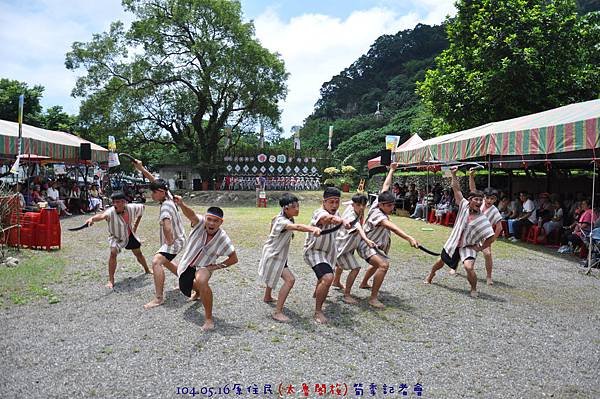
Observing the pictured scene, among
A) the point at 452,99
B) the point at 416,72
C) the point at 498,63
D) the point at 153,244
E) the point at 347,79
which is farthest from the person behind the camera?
the point at 347,79

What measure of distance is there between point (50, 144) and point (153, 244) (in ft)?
20.9

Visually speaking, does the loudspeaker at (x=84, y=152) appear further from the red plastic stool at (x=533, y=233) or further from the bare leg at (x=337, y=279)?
the red plastic stool at (x=533, y=233)

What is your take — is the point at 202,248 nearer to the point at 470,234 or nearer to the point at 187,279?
the point at 187,279

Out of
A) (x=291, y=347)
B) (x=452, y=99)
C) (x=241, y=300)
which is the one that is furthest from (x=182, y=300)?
(x=452, y=99)

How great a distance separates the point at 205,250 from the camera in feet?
15.5

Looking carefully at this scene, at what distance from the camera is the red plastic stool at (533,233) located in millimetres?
10984

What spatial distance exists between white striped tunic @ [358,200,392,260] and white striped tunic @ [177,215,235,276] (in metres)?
1.72

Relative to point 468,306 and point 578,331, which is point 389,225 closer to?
point 468,306

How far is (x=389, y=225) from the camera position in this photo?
5.29 meters

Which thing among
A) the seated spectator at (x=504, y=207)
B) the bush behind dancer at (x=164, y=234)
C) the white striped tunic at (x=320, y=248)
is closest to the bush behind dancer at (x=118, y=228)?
the bush behind dancer at (x=164, y=234)

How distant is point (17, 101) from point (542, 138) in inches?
1128

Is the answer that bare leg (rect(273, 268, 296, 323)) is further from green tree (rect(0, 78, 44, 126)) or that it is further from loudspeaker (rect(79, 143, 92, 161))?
green tree (rect(0, 78, 44, 126))

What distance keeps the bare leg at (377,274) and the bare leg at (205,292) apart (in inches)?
78.9

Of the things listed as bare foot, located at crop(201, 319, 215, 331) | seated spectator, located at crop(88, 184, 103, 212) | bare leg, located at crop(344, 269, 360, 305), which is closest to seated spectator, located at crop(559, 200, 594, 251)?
bare leg, located at crop(344, 269, 360, 305)
